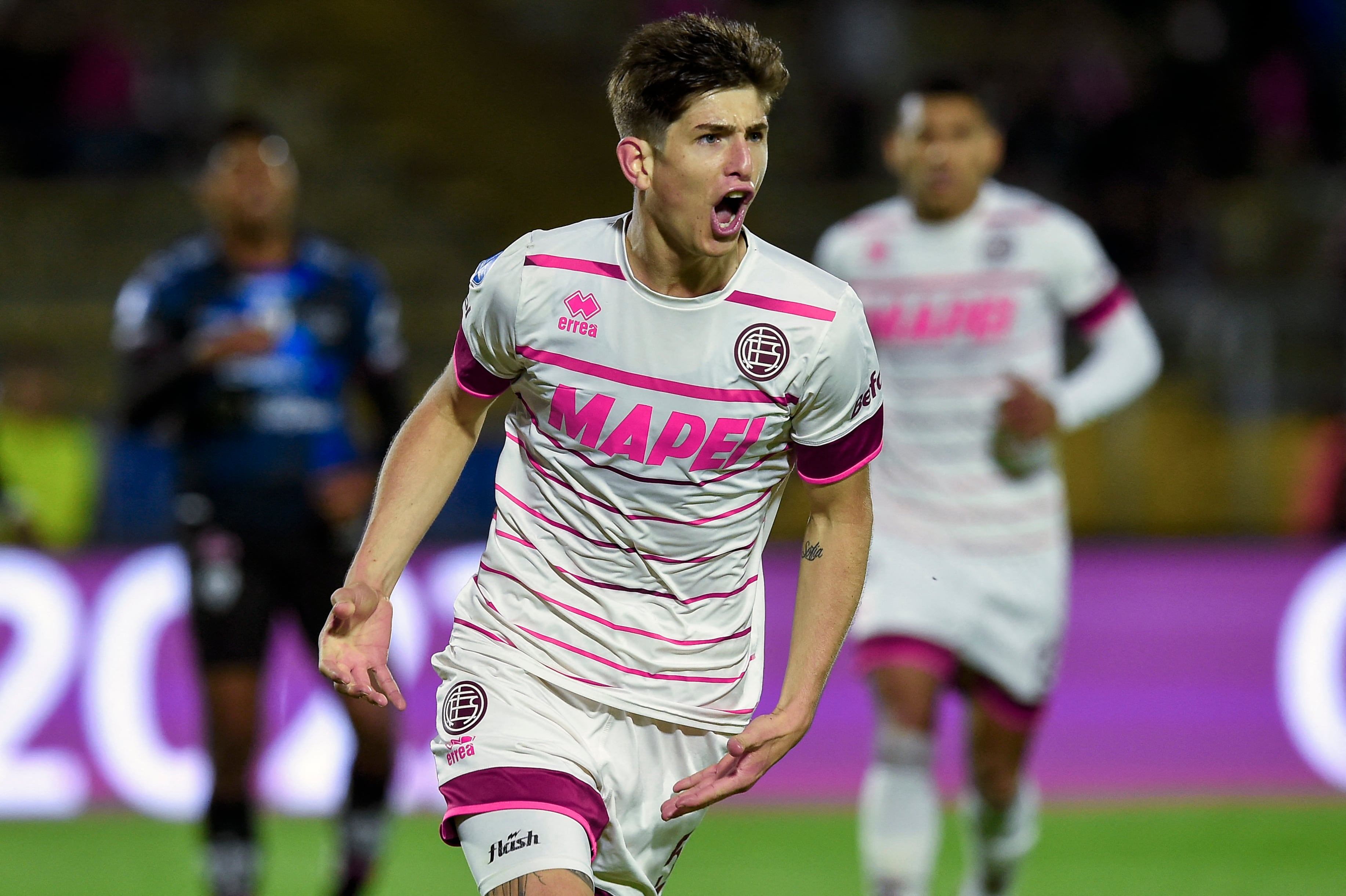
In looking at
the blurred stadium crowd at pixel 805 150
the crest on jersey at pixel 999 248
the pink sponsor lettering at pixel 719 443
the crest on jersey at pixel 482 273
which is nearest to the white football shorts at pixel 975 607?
the crest on jersey at pixel 999 248

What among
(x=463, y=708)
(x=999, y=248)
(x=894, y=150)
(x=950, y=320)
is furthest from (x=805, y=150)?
(x=463, y=708)

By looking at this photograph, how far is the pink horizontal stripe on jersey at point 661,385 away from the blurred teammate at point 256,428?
2.31 meters

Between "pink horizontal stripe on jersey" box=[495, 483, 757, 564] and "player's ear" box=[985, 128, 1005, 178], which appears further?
"player's ear" box=[985, 128, 1005, 178]

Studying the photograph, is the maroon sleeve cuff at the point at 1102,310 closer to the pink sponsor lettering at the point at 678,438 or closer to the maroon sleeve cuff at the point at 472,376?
the pink sponsor lettering at the point at 678,438

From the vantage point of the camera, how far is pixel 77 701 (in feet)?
26.4

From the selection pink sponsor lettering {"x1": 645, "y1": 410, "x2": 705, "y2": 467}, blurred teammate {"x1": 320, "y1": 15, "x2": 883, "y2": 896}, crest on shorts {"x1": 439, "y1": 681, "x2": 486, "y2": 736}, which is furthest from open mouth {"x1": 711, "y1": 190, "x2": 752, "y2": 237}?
crest on shorts {"x1": 439, "y1": 681, "x2": 486, "y2": 736}

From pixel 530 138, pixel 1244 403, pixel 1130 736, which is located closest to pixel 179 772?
pixel 1130 736

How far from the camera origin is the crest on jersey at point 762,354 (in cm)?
347

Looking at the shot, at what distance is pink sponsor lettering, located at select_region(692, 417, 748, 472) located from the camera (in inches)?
137

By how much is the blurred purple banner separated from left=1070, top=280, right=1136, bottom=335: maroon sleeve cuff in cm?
293

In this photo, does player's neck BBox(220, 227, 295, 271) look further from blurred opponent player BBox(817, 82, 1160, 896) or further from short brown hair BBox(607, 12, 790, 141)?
short brown hair BBox(607, 12, 790, 141)

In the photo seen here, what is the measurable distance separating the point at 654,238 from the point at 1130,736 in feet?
18.9

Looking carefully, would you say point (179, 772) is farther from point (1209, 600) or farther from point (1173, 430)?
point (1173, 430)

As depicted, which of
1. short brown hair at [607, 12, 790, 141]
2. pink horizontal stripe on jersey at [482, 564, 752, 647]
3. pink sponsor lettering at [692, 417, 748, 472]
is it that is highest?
short brown hair at [607, 12, 790, 141]
